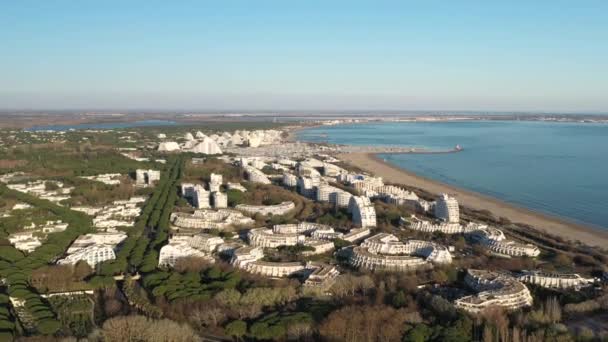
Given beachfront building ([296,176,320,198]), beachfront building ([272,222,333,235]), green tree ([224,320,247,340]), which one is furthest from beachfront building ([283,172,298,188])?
green tree ([224,320,247,340])

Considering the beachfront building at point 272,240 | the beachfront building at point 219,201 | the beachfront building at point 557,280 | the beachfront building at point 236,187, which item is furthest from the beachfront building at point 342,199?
the beachfront building at point 557,280

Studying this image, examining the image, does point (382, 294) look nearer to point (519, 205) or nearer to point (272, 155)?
point (519, 205)

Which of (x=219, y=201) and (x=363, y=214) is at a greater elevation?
A: (x=363, y=214)

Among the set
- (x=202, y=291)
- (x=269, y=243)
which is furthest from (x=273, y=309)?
(x=269, y=243)

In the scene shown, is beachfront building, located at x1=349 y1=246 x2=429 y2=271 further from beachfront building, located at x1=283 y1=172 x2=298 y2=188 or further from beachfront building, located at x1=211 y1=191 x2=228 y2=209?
beachfront building, located at x1=283 y1=172 x2=298 y2=188

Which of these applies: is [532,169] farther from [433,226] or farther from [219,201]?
[219,201]

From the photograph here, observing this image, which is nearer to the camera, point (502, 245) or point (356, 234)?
point (502, 245)

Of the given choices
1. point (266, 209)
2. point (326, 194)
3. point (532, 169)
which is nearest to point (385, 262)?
point (266, 209)
